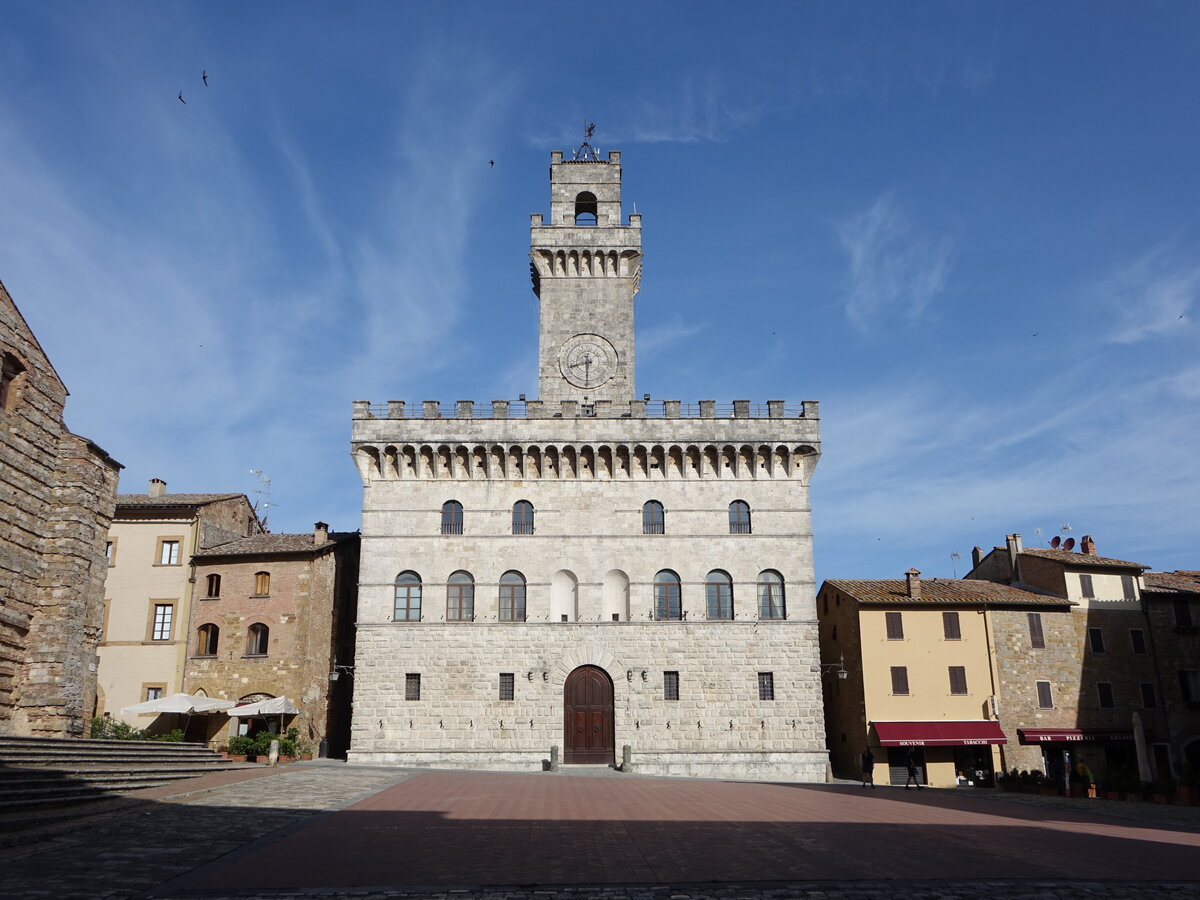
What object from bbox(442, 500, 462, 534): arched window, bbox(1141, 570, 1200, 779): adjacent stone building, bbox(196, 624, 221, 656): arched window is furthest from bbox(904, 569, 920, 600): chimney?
bbox(196, 624, 221, 656): arched window

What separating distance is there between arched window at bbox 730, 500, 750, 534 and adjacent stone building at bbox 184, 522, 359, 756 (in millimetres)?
16279

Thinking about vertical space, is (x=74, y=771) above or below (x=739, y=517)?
below

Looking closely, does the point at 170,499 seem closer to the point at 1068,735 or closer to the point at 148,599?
the point at 148,599

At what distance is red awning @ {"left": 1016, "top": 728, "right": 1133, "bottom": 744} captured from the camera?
36.2m

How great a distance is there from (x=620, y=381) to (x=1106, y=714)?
23706 millimetres

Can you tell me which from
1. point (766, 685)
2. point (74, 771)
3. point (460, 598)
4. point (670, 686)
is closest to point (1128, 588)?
point (766, 685)

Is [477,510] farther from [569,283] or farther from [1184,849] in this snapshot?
[1184,849]

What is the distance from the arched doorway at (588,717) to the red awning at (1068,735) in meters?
15.7

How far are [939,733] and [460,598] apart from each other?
18857 mm

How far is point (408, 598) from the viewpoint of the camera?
121 feet

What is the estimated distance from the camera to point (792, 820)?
1844 cm

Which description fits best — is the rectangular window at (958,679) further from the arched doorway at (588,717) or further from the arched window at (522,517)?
the arched window at (522,517)

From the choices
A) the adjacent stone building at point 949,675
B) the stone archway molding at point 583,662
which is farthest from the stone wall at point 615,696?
the adjacent stone building at point 949,675

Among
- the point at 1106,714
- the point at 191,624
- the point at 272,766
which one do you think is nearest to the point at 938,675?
the point at 1106,714
